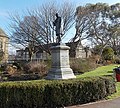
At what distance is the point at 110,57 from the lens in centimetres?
4425

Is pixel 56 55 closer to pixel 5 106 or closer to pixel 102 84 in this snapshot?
pixel 102 84

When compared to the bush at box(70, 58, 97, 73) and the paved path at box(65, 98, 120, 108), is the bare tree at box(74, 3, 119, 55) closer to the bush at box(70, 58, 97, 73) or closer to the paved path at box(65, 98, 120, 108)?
the bush at box(70, 58, 97, 73)

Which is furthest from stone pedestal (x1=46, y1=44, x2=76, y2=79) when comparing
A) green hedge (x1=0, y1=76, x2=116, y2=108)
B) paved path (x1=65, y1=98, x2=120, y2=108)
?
paved path (x1=65, y1=98, x2=120, y2=108)

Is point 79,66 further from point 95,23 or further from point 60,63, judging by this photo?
point 95,23

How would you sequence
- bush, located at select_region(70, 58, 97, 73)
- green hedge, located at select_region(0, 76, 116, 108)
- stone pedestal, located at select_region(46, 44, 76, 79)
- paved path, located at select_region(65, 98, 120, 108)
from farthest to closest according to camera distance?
1. bush, located at select_region(70, 58, 97, 73)
2. stone pedestal, located at select_region(46, 44, 76, 79)
3. paved path, located at select_region(65, 98, 120, 108)
4. green hedge, located at select_region(0, 76, 116, 108)

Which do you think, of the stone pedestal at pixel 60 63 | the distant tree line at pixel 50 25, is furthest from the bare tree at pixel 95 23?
the stone pedestal at pixel 60 63

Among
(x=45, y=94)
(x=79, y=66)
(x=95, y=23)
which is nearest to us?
(x=45, y=94)

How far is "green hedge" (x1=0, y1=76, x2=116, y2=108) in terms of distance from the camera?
7.27 m

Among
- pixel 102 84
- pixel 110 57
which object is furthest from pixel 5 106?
pixel 110 57

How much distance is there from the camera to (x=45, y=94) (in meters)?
7.48

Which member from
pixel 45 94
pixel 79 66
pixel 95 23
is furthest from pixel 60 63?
pixel 95 23

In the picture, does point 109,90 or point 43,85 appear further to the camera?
point 109,90

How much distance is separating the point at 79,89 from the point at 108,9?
41111mm

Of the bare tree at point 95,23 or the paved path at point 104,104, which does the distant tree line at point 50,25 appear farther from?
the paved path at point 104,104
